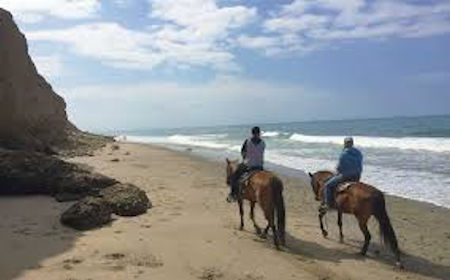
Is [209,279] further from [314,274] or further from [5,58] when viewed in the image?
[5,58]

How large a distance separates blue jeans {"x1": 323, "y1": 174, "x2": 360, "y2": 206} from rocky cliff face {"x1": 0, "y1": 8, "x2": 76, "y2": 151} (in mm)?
10174

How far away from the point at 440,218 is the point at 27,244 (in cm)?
983

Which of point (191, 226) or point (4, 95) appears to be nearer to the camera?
point (191, 226)

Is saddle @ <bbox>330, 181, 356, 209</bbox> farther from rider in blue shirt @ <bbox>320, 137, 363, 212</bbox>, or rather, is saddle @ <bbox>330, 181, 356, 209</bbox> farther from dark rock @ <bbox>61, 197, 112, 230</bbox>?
dark rock @ <bbox>61, 197, 112, 230</bbox>

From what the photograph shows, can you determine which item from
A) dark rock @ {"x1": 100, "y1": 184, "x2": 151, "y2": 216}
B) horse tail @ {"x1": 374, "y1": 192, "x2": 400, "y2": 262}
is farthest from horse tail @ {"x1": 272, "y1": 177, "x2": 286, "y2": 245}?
dark rock @ {"x1": 100, "y1": 184, "x2": 151, "y2": 216}

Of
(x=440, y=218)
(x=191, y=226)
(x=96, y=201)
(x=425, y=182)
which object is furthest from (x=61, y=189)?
(x=425, y=182)

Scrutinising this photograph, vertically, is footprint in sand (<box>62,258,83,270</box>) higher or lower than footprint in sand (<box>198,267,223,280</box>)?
higher

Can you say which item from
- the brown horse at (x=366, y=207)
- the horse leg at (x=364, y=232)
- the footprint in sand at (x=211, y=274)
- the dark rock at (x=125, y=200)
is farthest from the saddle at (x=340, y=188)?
the dark rock at (x=125, y=200)

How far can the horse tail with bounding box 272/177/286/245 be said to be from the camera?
12141 mm

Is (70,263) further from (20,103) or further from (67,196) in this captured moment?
(20,103)

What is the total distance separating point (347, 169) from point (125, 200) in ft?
15.3

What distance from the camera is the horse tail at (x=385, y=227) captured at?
1132 centimetres

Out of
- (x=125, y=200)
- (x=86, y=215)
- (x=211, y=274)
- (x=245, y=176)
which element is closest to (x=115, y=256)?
(x=211, y=274)

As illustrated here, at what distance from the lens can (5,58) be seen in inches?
875
